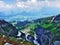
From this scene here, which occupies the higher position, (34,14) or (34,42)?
(34,14)

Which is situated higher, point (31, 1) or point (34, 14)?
point (31, 1)

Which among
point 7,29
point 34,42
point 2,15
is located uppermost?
point 2,15

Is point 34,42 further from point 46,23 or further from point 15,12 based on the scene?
point 15,12

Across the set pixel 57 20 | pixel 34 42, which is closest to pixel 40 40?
pixel 34 42

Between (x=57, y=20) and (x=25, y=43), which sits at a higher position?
(x=57, y=20)

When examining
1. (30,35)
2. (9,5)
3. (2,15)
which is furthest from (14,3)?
(30,35)

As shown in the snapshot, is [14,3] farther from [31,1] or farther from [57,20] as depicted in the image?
[57,20]

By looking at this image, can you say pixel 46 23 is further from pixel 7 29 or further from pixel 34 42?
pixel 7 29
